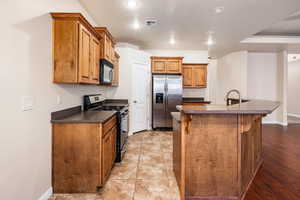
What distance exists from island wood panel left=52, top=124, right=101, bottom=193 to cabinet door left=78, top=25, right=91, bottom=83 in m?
0.68

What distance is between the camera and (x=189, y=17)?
361cm

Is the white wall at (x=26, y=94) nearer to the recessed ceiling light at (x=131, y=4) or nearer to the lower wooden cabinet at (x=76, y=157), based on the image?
the lower wooden cabinet at (x=76, y=157)

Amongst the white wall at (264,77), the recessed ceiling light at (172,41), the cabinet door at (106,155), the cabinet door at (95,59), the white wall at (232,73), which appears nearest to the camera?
the cabinet door at (106,155)

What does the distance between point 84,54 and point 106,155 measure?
4.64 feet

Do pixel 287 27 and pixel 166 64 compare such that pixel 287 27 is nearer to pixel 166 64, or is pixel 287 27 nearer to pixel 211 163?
pixel 166 64

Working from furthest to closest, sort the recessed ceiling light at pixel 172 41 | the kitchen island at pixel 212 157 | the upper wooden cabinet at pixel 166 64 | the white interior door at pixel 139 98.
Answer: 1. the upper wooden cabinet at pixel 166 64
2. the white interior door at pixel 139 98
3. the recessed ceiling light at pixel 172 41
4. the kitchen island at pixel 212 157

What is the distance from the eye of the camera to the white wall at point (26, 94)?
→ 59.4 inches

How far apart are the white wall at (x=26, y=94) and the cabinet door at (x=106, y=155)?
0.63m

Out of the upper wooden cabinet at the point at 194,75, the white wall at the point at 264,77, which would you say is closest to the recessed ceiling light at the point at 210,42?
the upper wooden cabinet at the point at 194,75

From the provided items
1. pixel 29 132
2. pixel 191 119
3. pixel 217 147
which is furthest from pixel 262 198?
pixel 29 132

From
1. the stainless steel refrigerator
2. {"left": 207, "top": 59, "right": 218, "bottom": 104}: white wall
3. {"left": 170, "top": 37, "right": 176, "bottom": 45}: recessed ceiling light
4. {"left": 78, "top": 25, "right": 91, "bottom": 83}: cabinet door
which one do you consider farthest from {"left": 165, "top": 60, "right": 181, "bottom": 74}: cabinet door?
{"left": 78, "top": 25, "right": 91, "bottom": 83}: cabinet door

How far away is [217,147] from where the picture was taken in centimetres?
204

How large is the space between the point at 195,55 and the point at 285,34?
266 centimetres

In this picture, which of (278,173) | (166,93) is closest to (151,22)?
(166,93)
